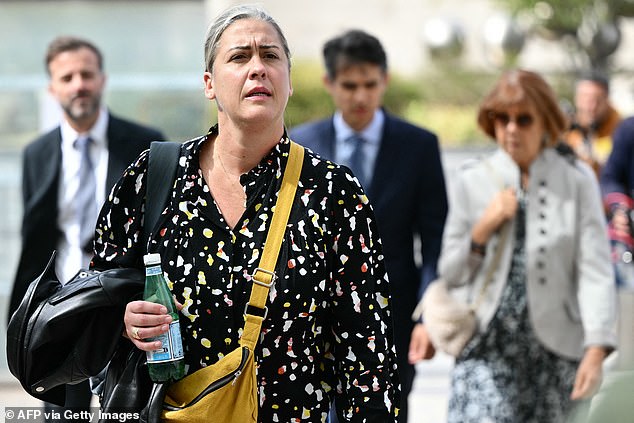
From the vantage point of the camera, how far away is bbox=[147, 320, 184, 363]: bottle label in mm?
3395

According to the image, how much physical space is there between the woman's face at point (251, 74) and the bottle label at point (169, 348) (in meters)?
0.62

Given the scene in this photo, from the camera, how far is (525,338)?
5945 mm

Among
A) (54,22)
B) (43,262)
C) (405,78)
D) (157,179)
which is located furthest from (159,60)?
(157,179)

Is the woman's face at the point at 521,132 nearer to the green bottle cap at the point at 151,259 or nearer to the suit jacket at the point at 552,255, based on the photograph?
the suit jacket at the point at 552,255

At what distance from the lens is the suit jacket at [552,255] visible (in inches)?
233

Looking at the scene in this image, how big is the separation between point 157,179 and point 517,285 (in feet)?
9.07

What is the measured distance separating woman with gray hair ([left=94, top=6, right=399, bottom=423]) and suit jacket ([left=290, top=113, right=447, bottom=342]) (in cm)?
236

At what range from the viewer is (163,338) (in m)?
3.41

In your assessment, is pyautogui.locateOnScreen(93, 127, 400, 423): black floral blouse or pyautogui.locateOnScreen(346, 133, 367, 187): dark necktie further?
pyautogui.locateOnScreen(346, 133, 367, 187): dark necktie

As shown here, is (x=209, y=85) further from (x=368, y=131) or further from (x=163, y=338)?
(x=368, y=131)

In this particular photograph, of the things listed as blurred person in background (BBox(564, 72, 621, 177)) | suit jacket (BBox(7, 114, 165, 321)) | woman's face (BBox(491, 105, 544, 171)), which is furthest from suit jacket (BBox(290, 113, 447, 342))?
blurred person in background (BBox(564, 72, 621, 177))

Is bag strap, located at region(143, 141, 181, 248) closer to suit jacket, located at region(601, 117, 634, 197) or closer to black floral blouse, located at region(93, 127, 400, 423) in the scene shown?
black floral blouse, located at region(93, 127, 400, 423)

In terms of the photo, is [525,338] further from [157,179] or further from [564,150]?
[157,179]

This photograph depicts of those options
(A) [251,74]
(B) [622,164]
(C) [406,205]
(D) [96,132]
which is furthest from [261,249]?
(B) [622,164]
